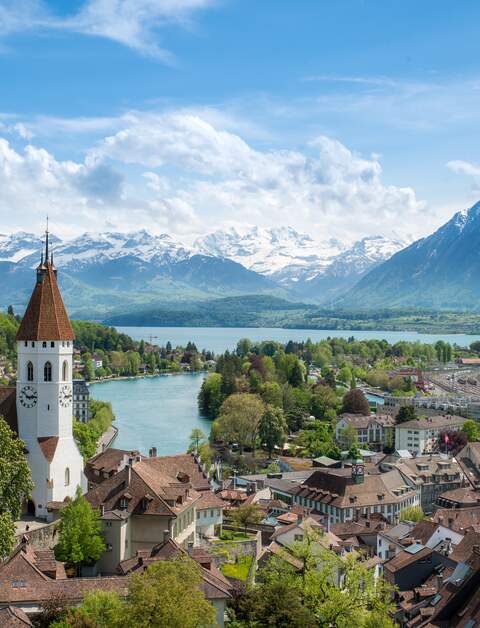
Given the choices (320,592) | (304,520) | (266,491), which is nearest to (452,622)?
(320,592)

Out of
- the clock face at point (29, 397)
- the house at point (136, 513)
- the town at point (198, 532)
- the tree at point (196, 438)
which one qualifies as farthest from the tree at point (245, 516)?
the tree at point (196, 438)

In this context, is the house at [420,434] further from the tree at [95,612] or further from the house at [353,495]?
the tree at [95,612]

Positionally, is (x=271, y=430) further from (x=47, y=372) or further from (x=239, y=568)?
(x=47, y=372)

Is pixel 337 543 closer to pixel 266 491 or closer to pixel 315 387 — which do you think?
pixel 266 491

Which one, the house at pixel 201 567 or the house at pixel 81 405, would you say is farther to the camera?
the house at pixel 81 405

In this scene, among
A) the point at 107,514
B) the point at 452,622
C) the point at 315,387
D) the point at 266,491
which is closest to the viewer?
the point at 452,622

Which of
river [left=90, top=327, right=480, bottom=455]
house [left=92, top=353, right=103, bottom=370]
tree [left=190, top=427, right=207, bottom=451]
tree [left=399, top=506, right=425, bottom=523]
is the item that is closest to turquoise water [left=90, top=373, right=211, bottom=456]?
river [left=90, top=327, right=480, bottom=455]

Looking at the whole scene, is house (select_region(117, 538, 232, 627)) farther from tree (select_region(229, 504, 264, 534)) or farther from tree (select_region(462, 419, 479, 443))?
tree (select_region(462, 419, 479, 443))
